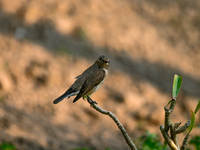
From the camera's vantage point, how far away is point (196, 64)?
834 centimetres

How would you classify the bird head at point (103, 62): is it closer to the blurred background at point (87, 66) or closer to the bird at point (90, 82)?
the bird at point (90, 82)

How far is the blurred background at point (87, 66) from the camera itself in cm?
541

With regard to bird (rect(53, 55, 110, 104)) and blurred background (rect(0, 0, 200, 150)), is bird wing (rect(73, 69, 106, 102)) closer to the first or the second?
bird (rect(53, 55, 110, 104))

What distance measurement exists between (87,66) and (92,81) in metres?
3.27

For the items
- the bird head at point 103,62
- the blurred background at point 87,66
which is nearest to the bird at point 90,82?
the bird head at point 103,62

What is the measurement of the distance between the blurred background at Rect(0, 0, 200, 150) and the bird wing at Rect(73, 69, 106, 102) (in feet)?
5.95

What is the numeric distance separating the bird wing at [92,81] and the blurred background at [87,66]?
181 cm

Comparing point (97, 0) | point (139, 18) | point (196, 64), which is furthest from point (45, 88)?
point (196, 64)

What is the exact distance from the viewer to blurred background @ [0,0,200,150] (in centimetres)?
541

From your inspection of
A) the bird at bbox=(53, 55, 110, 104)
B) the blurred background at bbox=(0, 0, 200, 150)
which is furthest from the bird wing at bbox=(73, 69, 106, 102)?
the blurred background at bbox=(0, 0, 200, 150)

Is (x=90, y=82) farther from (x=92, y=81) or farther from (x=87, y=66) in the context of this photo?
(x=87, y=66)

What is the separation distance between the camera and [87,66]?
6742mm

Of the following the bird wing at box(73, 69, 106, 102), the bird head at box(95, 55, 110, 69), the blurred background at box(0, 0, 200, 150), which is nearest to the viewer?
the bird wing at box(73, 69, 106, 102)

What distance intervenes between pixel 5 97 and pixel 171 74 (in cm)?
493
